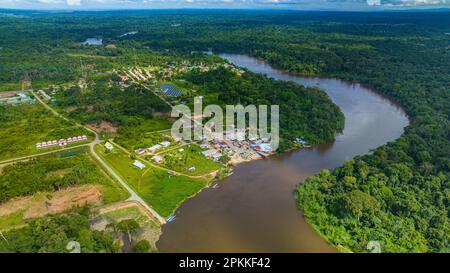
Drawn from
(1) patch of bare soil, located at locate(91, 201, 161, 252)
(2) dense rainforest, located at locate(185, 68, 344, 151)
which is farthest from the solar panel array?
(1) patch of bare soil, located at locate(91, 201, 161, 252)

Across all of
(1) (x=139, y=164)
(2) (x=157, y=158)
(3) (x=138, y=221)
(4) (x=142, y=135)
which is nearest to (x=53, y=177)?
(1) (x=139, y=164)

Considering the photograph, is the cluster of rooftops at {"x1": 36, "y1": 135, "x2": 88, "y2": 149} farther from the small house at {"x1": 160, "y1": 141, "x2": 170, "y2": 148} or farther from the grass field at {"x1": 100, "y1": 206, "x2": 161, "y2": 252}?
the grass field at {"x1": 100, "y1": 206, "x2": 161, "y2": 252}

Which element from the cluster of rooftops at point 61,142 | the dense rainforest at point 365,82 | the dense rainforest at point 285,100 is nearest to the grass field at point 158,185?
the cluster of rooftops at point 61,142

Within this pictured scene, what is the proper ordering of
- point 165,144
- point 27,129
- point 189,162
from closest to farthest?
1. point 189,162
2. point 165,144
3. point 27,129

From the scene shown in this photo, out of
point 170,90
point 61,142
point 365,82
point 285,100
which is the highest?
point 365,82

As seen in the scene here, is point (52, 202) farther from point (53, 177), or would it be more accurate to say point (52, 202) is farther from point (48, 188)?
point (53, 177)
